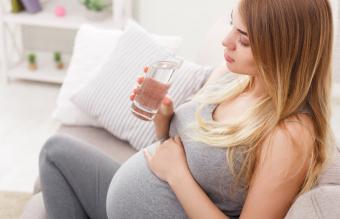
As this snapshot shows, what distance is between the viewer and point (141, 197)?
1393mm

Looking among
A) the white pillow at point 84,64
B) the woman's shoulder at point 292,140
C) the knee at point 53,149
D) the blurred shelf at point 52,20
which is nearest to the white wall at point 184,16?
the blurred shelf at point 52,20

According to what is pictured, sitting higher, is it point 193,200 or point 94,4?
point 193,200

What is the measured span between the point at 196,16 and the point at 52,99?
990 millimetres

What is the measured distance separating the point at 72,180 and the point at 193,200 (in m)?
0.42

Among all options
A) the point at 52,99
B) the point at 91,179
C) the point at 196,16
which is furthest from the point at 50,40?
the point at 91,179

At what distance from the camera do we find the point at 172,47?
221 centimetres

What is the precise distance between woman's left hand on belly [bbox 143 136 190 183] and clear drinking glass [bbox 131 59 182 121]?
0.44 ft

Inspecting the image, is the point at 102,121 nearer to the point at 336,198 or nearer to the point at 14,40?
the point at 336,198

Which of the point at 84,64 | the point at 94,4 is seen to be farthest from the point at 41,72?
the point at 84,64

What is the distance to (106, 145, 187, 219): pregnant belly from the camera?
1372 mm

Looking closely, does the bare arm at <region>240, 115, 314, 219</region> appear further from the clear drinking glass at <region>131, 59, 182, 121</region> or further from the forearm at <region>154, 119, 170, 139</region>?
the forearm at <region>154, 119, 170, 139</region>

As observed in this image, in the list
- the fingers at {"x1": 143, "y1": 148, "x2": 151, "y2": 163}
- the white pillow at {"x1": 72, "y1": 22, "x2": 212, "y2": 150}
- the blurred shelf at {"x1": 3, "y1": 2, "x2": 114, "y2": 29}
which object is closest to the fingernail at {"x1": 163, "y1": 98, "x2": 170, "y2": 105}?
the fingers at {"x1": 143, "y1": 148, "x2": 151, "y2": 163}

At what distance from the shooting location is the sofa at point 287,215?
110 centimetres

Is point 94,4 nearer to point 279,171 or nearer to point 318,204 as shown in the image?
point 279,171
